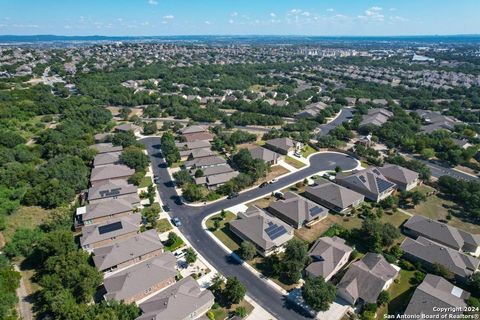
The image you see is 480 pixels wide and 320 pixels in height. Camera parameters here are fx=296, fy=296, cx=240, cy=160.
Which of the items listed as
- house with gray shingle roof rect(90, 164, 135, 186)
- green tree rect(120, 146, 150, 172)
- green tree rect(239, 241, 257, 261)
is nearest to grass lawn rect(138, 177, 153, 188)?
green tree rect(120, 146, 150, 172)

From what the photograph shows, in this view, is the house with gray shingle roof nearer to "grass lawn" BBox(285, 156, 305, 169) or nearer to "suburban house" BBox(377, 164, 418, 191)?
"grass lawn" BBox(285, 156, 305, 169)

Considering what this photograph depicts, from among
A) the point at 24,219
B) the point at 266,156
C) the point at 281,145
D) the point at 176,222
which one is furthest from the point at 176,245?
the point at 281,145

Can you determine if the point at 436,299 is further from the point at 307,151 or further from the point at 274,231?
the point at 307,151

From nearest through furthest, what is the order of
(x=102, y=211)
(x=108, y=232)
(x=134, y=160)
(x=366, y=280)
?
(x=366, y=280)
(x=108, y=232)
(x=102, y=211)
(x=134, y=160)

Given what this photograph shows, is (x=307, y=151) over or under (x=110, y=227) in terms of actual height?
under

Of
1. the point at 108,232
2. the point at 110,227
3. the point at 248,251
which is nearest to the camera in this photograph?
the point at 248,251

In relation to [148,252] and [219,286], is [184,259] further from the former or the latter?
[219,286]

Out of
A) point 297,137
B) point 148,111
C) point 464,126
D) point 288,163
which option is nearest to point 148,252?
point 288,163
